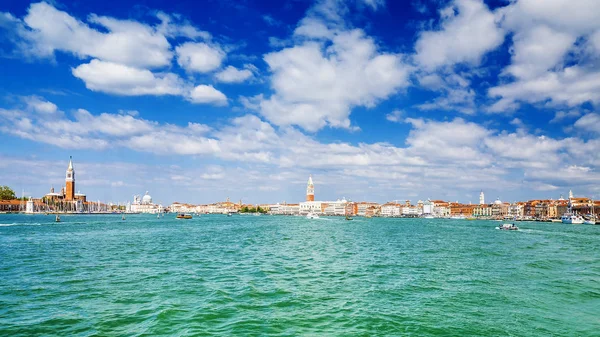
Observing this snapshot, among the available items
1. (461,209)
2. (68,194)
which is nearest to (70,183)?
(68,194)

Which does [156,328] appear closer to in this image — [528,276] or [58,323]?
[58,323]

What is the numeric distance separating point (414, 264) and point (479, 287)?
6.48 m

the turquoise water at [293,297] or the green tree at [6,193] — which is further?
the green tree at [6,193]

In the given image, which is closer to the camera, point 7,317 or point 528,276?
point 7,317

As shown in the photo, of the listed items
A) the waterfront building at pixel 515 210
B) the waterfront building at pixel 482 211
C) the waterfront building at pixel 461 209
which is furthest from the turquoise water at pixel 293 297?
the waterfront building at pixel 461 209

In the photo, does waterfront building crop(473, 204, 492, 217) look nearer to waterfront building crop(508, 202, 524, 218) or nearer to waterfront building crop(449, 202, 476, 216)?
waterfront building crop(449, 202, 476, 216)

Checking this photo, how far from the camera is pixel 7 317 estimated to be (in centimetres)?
1052

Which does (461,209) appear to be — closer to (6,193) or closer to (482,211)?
(482,211)

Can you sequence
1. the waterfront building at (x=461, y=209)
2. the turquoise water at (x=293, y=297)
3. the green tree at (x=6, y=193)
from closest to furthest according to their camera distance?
the turquoise water at (x=293, y=297)
the green tree at (x=6, y=193)
the waterfront building at (x=461, y=209)

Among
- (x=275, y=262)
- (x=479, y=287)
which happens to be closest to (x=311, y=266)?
(x=275, y=262)

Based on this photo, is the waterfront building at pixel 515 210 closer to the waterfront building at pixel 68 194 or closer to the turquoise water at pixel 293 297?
the turquoise water at pixel 293 297

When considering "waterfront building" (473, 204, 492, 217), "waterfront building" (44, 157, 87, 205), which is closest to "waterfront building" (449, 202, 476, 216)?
"waterfront building" (473, 204, 492, 217)

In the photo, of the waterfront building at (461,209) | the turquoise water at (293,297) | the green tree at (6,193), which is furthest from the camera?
the waterfront building at (461,209)

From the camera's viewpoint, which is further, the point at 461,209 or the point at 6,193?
the point at 461,209
